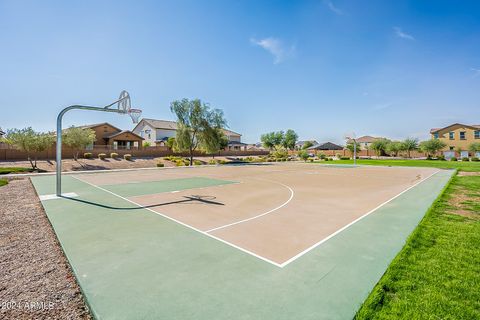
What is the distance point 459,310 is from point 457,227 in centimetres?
415

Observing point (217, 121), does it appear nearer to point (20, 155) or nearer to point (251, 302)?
point (20, 155)

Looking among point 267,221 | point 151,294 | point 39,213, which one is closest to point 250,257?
point 151,294

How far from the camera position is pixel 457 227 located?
589 cm

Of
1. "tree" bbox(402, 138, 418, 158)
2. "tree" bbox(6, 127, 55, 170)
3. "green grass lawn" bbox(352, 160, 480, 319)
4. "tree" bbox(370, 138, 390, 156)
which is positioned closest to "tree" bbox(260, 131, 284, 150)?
"tree" bbox(370, 138, 390, 156)

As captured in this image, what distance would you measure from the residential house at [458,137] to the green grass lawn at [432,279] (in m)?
59.7

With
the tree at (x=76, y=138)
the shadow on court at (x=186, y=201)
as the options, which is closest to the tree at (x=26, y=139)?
the tree at (x=76, y=138)

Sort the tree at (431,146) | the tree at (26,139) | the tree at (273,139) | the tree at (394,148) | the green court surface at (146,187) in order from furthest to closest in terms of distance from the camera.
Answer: the tree at (273,139), the tree at (394,148), the tree at (431,146), the tree at (26,139), the green court surface at (146,187)

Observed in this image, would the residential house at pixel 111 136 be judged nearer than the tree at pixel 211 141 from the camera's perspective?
No

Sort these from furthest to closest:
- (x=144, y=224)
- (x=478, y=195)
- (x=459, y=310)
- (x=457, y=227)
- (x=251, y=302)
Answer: (x=478, y=195)
(x=144, y=224)
(x=457, y=227)
(x=251, y=302)
(x=459, y=310)

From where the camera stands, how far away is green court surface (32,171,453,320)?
2.89 metres

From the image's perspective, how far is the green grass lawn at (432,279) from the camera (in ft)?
9.21

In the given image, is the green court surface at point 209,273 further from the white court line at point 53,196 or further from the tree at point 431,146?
the tree at point 431,146

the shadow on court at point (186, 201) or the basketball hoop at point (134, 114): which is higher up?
the basketball hoop at point (134, 114)

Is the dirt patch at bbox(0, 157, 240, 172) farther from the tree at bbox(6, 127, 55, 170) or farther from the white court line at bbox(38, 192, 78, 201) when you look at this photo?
the white court line at bbox(38, 192, 78, 201)
